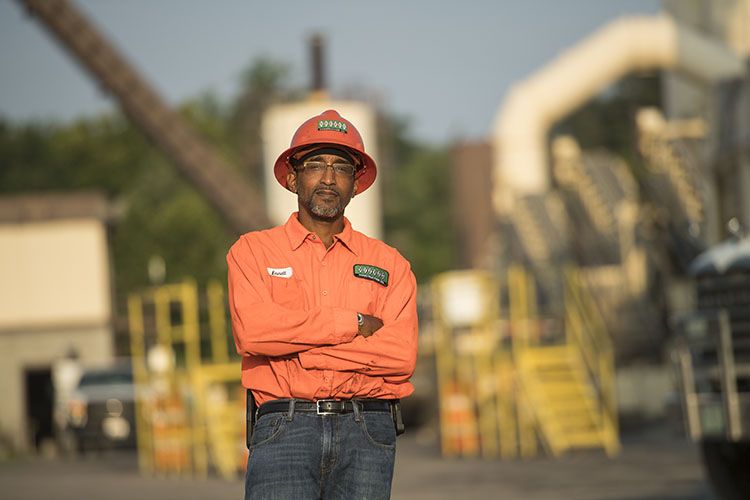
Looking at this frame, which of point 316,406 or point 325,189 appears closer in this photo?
point 316,406

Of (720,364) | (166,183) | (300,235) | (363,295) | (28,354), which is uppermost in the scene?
(166,183)

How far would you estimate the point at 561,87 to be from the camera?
40.9m

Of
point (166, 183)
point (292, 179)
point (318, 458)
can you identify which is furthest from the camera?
point (166, 183)

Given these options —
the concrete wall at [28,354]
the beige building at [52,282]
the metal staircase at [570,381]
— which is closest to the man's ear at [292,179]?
the metal staircase at [570,381]

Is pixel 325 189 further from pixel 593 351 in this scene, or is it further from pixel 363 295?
pixel 593 351

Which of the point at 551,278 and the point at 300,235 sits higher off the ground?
the point at 551,278

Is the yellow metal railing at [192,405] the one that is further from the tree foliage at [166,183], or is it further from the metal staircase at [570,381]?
the tree foliage at [166,183]

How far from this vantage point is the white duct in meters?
38.2

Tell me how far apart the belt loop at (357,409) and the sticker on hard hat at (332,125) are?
91cm

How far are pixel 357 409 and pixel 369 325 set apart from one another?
0.31m

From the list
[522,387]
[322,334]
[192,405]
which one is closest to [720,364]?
[322,334]

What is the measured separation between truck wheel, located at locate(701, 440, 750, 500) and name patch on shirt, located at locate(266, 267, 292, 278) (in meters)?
8.21

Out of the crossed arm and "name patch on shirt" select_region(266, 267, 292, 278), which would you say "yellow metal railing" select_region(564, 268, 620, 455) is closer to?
the crossed arm

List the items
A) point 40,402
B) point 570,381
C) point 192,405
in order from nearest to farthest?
1. point 570,381
2. point 192,405
3. point 40,402
